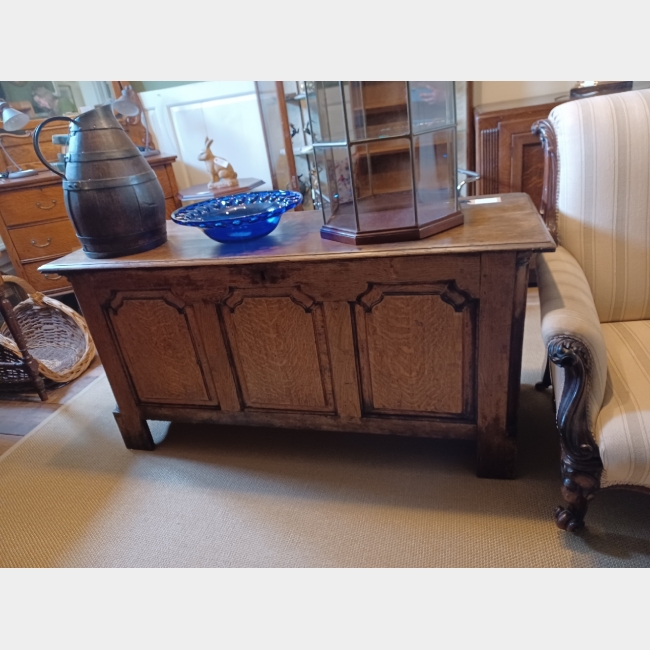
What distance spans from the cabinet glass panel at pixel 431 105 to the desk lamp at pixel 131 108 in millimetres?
1558

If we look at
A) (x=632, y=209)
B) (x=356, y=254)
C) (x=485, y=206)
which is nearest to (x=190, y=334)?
(x=356, y=254)

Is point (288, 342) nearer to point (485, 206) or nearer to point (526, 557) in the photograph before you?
point (485, 206)

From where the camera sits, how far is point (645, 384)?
1.16 m

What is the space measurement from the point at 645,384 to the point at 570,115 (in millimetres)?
844

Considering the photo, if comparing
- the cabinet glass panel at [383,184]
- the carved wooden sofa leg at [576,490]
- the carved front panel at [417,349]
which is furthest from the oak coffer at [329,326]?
the carved wooden sofa leg at [576,490]

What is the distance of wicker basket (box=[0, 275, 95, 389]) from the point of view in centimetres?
238

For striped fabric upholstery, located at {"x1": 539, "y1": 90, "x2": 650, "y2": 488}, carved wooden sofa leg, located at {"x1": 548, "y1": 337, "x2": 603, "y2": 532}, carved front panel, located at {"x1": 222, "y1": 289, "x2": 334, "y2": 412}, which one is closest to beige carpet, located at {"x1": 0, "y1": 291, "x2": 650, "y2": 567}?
carved wooden sofa leg, located at {"x1": 548, "y1": 337, "x2": 603, "y2": 532}

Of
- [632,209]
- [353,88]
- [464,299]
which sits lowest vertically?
[464,299]

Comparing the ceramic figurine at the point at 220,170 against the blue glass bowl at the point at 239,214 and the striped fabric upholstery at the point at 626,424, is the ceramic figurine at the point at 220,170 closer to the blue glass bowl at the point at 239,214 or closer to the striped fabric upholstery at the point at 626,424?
the blue glass bowl at the point at 239,214

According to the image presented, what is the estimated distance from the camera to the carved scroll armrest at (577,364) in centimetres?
109

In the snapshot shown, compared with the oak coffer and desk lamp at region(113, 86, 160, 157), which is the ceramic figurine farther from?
the oak coffer

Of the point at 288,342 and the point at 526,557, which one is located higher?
the point at 288,342

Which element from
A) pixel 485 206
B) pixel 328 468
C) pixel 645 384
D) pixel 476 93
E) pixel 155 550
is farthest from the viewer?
pixel 476 93

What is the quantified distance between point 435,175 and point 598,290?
628mm
